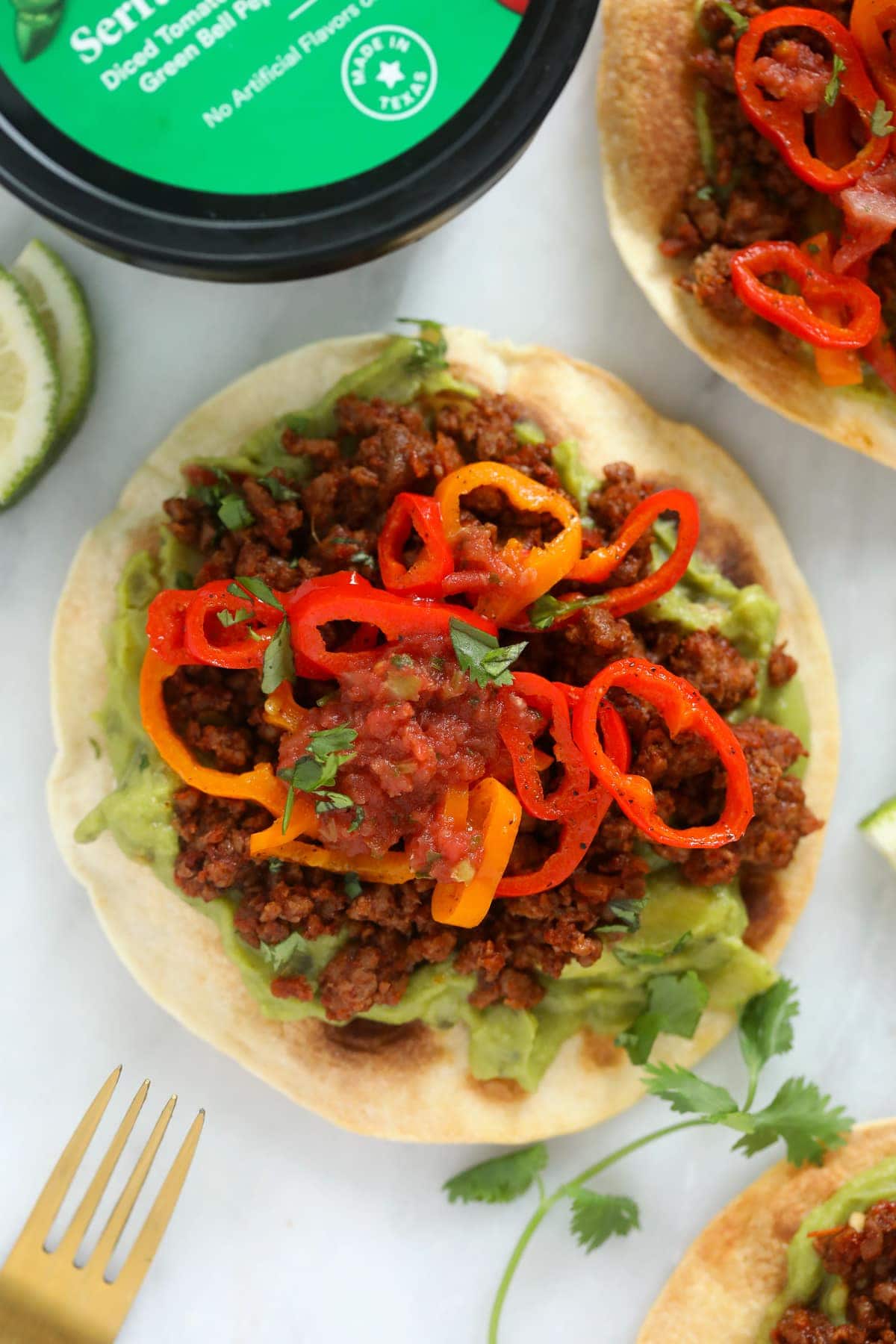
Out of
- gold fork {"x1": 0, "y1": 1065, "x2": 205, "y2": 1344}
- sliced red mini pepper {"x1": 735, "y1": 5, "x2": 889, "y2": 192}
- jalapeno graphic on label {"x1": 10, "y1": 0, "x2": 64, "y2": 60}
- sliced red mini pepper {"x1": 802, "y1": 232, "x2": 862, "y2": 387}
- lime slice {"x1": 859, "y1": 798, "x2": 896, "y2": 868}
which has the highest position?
sliced red mini pepper {"x1": 735, "y1": 5, "x2": 889, "y2": 192}

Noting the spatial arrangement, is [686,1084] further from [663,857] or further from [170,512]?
[170,512]

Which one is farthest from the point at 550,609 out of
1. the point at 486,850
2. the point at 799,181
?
the point at 799,181

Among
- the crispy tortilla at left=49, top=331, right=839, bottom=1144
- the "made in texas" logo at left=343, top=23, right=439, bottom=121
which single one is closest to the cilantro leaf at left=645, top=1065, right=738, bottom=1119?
the crispy tortilla at left=49, top=331, right=839, bottom=1144

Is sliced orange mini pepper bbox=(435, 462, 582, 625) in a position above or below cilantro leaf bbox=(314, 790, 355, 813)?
above

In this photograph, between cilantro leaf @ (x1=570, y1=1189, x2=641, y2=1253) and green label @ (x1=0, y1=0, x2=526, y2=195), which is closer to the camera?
green label @ (x1=0, y1=0, x2=526, y2=195)

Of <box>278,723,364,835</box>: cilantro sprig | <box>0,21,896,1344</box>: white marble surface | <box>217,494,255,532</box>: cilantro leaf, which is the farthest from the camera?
<box>0,21,896,1344</box>: white marble surface

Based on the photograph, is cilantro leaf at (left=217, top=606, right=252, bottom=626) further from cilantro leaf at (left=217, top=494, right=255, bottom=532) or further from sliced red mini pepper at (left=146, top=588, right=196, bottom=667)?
cilantro leaf at (left=217, top=494, right=255, bottom=532)

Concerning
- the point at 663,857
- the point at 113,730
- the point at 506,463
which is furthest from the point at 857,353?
the point at 113,730

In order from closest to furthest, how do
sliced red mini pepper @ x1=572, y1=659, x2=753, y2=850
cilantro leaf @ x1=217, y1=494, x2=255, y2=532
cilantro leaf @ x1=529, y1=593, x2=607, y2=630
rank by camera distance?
sliced red mini pepper @ x1=572, y1=659, x2=753, y2=850, cilantro leaf @ x1=529, y1=593, x2=607, y2=630, cilantro leaf @ x1=217, y1=494, x2=255, y2=532
